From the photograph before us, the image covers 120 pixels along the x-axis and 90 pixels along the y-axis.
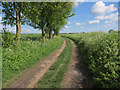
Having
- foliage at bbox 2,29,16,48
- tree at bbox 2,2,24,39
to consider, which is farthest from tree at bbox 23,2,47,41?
foliage at bbox 2,29,16,48

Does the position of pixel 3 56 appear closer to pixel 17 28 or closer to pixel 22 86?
pixel 22 86

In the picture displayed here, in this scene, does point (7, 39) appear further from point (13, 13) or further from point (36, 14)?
point (36, 14)

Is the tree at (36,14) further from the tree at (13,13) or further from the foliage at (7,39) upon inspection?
the foliage at (7,39)

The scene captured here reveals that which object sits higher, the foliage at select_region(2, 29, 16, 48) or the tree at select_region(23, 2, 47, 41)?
the tree at select_region(23, 2, 47, 41)

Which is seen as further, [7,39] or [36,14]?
[36,14]

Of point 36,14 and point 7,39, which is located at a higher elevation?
point 36,14

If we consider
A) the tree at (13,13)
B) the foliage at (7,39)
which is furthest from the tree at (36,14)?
the foliage at (7,39)

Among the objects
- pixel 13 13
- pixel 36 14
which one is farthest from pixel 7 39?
pixel 36 14

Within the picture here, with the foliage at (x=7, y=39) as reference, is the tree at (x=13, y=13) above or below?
above

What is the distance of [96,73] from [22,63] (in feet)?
22.2

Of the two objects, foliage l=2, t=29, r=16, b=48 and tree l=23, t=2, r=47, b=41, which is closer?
foliage l=2, t=29, r=16, b=48

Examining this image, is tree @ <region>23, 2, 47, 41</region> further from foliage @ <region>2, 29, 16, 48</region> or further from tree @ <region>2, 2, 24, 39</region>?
foliage @ <region>2, 29, 16, 48</region>

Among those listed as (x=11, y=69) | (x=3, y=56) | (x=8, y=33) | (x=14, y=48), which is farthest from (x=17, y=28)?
(x=11, y=69)

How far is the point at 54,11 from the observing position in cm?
1738
